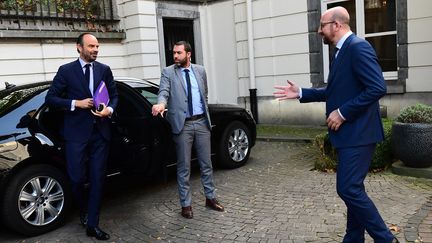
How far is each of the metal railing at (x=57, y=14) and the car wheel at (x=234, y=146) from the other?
16.0 feet

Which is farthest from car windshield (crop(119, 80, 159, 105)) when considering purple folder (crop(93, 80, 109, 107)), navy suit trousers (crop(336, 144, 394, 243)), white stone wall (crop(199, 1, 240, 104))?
white stone wall (crop(199, 1, 240, 104))

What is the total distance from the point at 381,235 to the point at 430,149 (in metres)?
2.89

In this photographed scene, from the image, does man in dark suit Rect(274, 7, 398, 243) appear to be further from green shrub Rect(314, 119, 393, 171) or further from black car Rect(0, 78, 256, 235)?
green shrub Rect(314, 119, 393, 171)

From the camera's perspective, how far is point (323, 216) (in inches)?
181

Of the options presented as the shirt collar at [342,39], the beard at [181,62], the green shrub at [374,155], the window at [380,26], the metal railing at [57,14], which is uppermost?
the metal railing at [57,14]

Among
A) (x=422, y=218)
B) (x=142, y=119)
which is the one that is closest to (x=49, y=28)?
(x=142, y=119)

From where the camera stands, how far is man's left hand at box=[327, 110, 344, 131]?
125 inches

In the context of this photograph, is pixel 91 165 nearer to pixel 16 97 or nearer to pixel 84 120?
pixel 84 120

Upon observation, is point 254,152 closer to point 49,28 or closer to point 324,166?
point 324,166

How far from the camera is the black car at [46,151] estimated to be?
432 cm

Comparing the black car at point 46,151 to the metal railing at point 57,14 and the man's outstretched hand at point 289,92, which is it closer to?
the man's outstretched hand at point 289,92

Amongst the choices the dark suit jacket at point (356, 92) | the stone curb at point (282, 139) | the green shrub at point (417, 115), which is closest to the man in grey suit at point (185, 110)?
the dark suit jacket at point (356, 92)

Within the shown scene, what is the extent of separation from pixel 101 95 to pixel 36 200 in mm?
1275

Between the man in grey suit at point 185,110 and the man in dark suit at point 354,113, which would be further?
the man in grey suit at point 185,110
